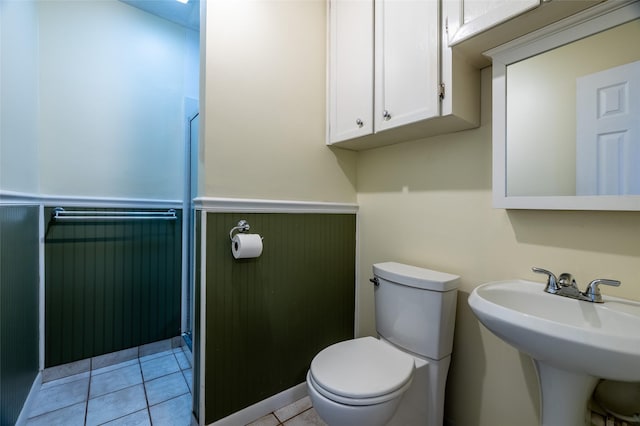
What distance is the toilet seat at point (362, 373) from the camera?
0.99 metres

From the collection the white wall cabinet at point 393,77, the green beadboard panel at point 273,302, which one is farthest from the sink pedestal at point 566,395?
the green beadboard panel at point 273,302

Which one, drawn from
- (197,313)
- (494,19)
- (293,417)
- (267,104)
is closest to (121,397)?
(197,313)

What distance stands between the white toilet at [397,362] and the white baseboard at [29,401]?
142cm

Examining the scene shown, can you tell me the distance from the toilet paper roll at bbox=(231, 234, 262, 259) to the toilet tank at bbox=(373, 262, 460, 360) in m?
0.64

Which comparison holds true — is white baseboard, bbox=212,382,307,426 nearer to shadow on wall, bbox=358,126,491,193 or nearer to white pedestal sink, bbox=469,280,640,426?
white pedestal sink, bbox=469,280,640,426

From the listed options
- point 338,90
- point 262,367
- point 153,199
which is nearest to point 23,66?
point 153,199

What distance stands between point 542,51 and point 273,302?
1602 millimetres

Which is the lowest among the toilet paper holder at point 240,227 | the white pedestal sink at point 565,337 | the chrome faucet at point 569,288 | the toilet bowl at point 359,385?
the toilet bowl at point 359,385

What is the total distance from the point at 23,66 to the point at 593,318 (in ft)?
8.68

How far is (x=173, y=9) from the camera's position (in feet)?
6.62

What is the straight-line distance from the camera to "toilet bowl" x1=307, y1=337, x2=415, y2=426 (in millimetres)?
974

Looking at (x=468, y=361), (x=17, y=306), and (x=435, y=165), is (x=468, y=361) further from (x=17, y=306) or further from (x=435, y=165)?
(x=17, y=306)

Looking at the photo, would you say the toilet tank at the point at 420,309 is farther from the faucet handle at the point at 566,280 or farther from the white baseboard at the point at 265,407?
the white baseboard at the point at 265,407

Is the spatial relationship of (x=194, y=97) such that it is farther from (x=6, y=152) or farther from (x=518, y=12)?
(x=518, y=12)
